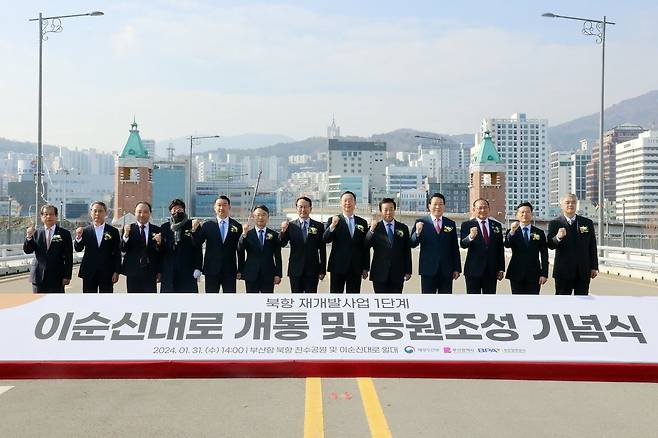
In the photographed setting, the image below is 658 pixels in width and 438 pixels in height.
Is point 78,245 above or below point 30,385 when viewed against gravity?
above

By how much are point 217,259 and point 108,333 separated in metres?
2.34

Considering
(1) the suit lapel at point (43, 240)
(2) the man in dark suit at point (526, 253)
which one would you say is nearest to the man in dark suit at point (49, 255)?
(1) the suit lapel at point (43, 240)

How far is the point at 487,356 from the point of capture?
658 centimetres

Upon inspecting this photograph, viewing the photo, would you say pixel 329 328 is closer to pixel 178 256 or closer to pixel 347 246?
pixel 347 246

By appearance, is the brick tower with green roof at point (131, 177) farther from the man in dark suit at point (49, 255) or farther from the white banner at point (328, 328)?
the white banner at point (328, 328)

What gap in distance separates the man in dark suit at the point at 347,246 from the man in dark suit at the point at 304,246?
0.18 metres

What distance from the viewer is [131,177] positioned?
6812 cm

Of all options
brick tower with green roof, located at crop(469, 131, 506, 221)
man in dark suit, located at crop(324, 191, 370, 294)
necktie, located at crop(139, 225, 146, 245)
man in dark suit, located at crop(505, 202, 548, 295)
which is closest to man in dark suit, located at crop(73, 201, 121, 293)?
necktie, located at crop(139, 225, 146, 245)

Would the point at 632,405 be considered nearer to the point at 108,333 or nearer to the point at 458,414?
the point at 458,414

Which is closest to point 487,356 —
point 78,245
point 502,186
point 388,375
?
point 388,375

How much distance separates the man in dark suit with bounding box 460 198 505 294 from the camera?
29.0 ft

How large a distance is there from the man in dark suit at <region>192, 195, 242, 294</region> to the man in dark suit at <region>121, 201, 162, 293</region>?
574mm

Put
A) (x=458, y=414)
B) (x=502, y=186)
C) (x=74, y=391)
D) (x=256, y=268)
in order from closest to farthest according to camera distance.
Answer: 1. (x=458, y=414)
2. (x=74, y=391)
3. (x=256, y=268)
4. (x=502, y=186)

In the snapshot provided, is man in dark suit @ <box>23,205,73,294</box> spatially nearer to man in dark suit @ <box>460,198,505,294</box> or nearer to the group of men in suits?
the group of men in suits
